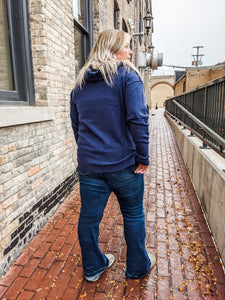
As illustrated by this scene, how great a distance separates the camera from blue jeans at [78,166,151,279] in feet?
6.18

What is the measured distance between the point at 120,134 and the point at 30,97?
1.85 m

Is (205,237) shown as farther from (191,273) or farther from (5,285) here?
(5,285)

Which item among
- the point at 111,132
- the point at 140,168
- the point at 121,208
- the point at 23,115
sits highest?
the point at 23,115

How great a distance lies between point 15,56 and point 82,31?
293 centimetres

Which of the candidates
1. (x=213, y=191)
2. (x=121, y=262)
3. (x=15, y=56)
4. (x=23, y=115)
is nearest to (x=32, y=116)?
(x=23, y=115)

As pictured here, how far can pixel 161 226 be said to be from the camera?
3.17 meters

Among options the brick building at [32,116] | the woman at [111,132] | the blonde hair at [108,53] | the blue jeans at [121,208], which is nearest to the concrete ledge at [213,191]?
the blue jeans at [121,208]

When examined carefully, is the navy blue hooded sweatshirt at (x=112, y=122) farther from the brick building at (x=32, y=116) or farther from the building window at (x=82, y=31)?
the building window at (x=82, y=31)

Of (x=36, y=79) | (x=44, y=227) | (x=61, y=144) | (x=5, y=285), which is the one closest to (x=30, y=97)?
(x=36, y=79)

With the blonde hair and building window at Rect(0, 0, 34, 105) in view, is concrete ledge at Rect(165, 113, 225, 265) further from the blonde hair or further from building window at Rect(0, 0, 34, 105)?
building window at Rect(0, 0, 34, 105)

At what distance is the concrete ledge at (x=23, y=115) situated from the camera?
229 cm

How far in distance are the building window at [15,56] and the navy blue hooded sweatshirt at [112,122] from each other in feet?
4.25

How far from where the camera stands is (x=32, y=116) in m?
2.79

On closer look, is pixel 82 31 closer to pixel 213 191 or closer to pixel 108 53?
pixel 108 53
